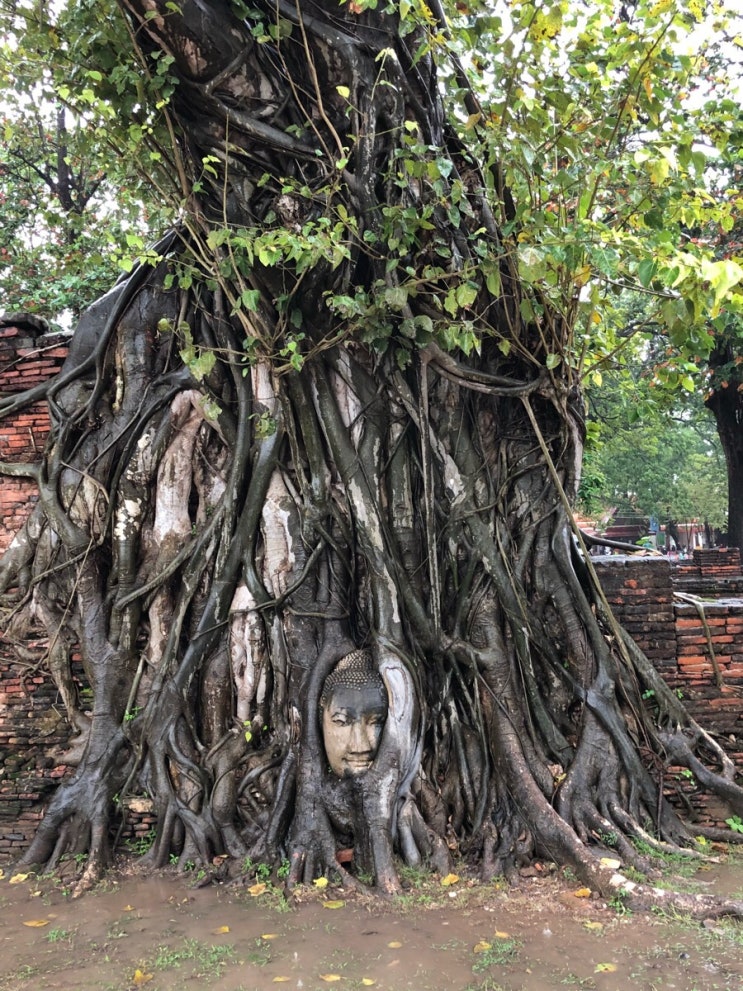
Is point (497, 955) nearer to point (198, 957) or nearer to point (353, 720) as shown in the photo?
point (198, 957)

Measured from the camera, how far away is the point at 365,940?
3.16m

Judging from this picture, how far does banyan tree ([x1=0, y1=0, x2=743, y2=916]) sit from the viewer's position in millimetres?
3912

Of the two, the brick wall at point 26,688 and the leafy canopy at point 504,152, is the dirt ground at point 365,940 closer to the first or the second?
the brick wall at point 26,688

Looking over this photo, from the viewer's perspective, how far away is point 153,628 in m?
4.61

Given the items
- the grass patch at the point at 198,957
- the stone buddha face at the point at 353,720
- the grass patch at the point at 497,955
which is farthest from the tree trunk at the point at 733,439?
the grass patch at the point at 198,957

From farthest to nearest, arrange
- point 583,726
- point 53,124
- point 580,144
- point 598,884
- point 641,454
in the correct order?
point 641,454
point 53,124
point 583,726
point 580,144
point 598,884

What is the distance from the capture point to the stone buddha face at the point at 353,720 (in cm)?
396

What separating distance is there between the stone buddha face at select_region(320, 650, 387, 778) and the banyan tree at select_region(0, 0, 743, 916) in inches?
0.6

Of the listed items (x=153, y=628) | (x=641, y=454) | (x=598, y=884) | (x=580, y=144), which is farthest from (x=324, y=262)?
(x=641, y=454)

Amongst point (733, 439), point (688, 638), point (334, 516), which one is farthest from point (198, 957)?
point (733, 439)

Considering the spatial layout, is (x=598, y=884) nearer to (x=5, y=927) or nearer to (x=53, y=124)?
(x=5, y=927)

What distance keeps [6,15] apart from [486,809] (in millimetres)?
5156

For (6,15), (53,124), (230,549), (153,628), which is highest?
(53,124)

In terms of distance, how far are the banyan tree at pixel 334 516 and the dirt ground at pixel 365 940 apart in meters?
0.25
